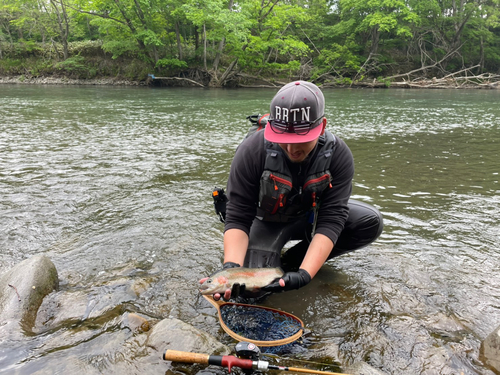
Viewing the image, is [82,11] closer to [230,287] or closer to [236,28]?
[236,28]

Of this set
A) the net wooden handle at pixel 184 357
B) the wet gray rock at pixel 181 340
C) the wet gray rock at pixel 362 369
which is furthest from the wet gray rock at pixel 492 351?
the net wooden handle at pixel 184 357

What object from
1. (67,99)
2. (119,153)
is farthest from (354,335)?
(67,99)

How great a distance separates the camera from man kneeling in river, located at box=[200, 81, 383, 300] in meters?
2.98

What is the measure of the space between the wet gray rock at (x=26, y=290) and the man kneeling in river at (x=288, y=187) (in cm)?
188

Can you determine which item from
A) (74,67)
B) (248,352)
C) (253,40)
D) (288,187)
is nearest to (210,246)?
(288,187)

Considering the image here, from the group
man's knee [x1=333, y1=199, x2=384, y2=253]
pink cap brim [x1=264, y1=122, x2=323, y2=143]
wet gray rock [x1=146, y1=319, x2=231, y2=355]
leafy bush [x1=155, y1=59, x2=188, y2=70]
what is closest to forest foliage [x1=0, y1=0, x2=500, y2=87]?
leafy bush [x1=155, y1=59, x2=188, y2=70]

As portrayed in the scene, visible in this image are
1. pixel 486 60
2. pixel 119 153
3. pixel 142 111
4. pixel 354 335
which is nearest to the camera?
pixel 354 335

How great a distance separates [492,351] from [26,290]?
163 inches

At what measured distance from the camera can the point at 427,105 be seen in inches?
792

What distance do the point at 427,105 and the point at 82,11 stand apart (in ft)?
103

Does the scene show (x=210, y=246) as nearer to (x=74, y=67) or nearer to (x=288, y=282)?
(x=288, y=282)

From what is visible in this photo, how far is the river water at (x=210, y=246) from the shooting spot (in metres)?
3.02

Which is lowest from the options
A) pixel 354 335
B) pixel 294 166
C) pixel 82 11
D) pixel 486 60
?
pixel 354 335

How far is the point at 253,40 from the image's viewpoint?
106ft
